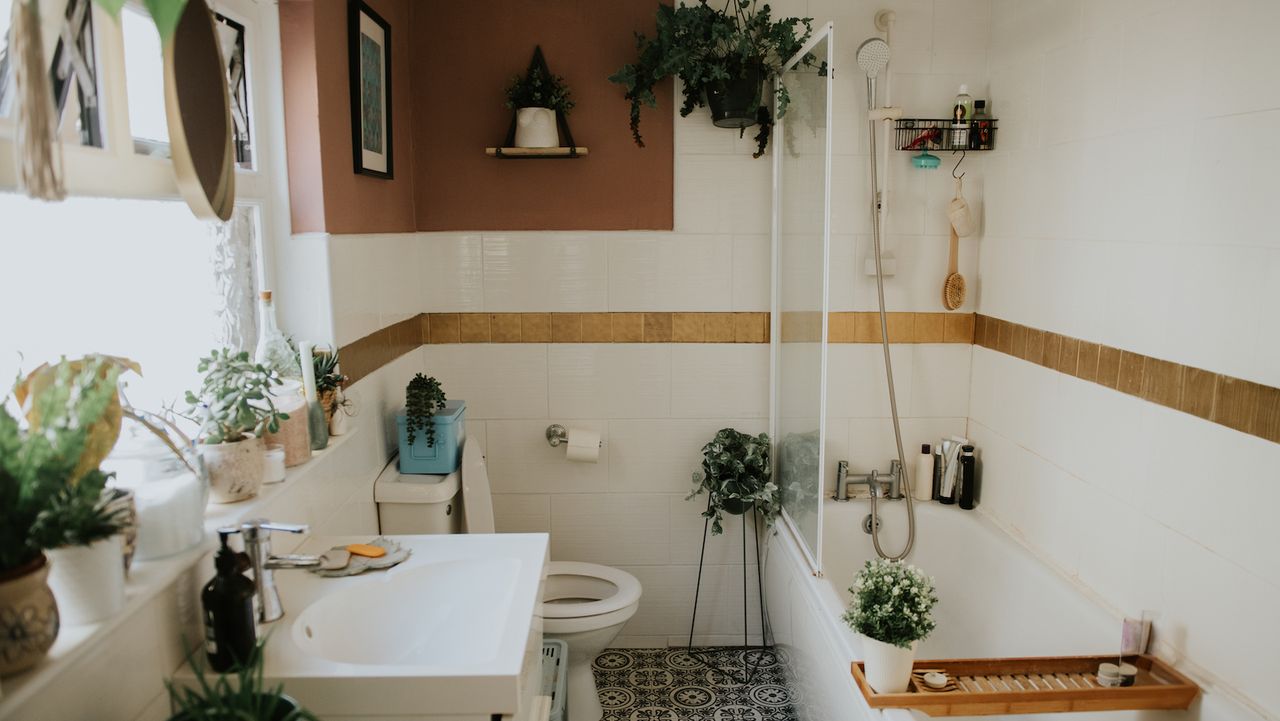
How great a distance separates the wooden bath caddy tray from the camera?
176 cm

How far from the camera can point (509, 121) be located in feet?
9.71

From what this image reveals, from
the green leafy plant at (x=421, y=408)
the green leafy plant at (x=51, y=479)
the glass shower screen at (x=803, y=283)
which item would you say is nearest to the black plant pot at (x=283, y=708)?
the green leafy plant at (x=51, y=479)

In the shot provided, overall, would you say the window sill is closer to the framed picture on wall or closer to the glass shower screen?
the framed picture on wall

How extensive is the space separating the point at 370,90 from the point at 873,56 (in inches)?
62.4

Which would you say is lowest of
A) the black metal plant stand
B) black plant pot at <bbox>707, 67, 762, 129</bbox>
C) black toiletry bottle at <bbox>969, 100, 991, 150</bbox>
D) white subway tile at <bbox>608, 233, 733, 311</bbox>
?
the black metal plant stand

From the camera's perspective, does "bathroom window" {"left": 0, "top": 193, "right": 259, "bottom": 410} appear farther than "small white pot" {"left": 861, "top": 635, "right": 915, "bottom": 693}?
No

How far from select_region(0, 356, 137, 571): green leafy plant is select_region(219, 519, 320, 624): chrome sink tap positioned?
28 cm

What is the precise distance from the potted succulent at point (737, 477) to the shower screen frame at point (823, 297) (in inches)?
2.4

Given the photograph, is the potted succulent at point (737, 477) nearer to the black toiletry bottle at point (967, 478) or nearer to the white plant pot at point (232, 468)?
the black toiletry bottle at point (967, 478)

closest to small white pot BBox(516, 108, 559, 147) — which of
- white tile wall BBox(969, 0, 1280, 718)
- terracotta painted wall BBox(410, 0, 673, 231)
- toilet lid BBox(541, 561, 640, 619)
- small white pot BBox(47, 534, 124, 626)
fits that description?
terracotta painted wall BBox(410, 0, 673, 231)

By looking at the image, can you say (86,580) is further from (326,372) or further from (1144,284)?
(1144,284)

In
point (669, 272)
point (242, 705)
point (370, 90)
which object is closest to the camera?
point (242, 705)

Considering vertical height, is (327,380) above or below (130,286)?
below

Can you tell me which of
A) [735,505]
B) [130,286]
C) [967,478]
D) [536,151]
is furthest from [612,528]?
[130,286]
